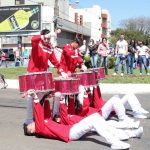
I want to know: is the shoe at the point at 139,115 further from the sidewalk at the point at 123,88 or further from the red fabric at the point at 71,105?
the sidewalk at the point at 123,88

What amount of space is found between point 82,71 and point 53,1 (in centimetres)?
6100

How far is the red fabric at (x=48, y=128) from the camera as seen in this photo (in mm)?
7891

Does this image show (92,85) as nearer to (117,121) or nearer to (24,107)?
(117,121)

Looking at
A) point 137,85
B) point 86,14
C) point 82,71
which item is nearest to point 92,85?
point 82,71

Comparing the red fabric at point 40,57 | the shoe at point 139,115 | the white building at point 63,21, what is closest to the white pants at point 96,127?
the red fabric at point 40,57

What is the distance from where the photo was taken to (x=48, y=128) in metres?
7.98

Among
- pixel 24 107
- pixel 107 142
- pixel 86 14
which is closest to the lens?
pixel 107 142

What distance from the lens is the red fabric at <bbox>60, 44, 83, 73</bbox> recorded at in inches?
405

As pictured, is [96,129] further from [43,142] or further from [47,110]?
[47,110]

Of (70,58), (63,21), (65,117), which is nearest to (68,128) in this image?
(65,117)

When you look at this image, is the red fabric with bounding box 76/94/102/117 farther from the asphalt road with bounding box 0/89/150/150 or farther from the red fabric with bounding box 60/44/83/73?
the asphalt road with bounding box 0/89/150/150

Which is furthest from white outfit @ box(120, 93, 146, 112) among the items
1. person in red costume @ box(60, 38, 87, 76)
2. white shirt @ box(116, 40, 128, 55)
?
white shirt @ box(116, 40, 128, 55)

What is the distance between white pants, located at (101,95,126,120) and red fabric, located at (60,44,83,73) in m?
1.56

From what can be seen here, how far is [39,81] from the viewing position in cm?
804
